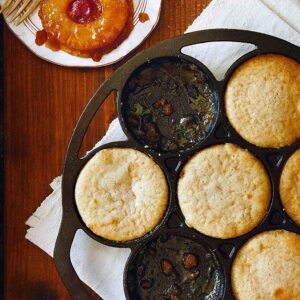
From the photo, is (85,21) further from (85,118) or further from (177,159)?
(177,159)

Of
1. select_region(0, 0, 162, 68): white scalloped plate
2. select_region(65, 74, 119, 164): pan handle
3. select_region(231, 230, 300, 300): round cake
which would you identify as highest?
select_region(0, 0, 162, 68): white scalloped plate

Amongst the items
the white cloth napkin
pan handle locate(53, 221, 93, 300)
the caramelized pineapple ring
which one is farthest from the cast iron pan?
the caramelized pineapple ring

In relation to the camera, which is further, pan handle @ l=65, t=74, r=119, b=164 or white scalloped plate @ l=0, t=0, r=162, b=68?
white scalloped plate @ l=0, t=0, r=162, b=68

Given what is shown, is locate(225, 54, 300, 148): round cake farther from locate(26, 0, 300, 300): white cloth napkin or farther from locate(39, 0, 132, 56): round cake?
locate(39, 0, 132, 56): round cake

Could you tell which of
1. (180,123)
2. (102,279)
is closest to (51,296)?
(102,279)

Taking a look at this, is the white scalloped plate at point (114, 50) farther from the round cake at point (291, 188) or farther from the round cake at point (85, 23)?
the round cake at point (291, 188)

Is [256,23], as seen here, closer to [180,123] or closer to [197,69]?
[197,69]
